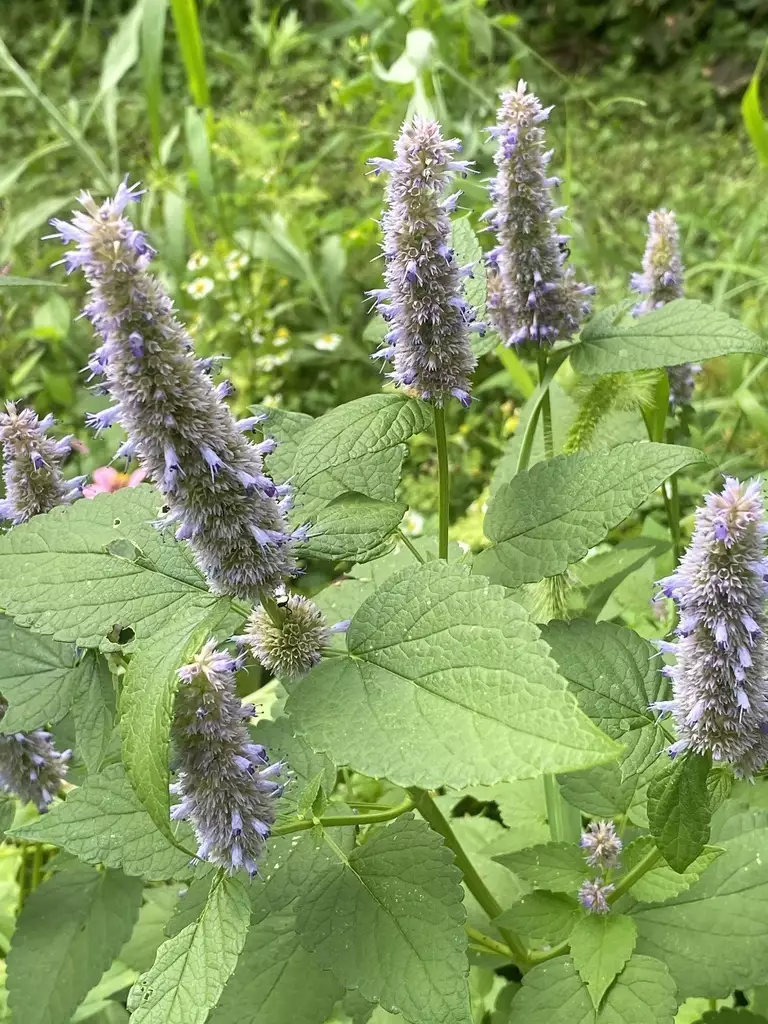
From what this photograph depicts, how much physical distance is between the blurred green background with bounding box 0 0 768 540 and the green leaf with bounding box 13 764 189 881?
2.16ft

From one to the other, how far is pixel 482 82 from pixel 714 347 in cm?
407

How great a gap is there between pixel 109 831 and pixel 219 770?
210 millimetres

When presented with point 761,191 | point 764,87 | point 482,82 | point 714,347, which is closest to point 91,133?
point 482,82

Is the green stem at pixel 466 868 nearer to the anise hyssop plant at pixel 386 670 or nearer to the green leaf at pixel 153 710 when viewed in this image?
the anise hyssop plant at pixel 386 670

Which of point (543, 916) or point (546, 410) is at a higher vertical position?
point (546, 410)

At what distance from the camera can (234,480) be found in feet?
2.50

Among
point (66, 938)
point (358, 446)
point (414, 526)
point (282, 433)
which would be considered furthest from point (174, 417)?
point (414, 526)

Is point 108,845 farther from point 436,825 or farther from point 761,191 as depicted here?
point 761,191

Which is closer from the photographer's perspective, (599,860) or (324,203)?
(599,860)

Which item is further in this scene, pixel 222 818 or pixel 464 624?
pixel 222 818

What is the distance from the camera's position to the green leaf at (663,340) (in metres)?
0.98

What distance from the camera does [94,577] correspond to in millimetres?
827

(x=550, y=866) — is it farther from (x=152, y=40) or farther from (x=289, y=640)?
(x=152, y=40)

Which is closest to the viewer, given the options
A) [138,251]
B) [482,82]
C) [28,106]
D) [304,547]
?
[138,251]
